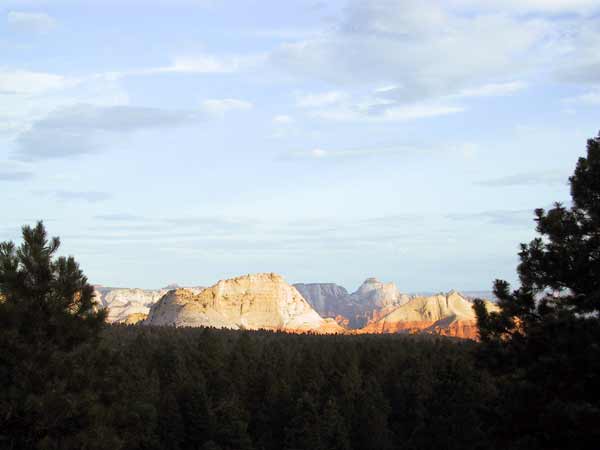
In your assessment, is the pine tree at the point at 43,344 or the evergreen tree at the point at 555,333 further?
the pine tree at the point at 43,344

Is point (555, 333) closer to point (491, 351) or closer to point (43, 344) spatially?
point (491, 351)

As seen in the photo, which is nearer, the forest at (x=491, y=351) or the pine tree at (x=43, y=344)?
the forest at (x=491, y=351)

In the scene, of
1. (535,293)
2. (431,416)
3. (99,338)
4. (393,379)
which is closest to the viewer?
(535,293)

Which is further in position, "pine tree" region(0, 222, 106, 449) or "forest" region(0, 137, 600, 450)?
"pine tree" region(0, 222, 106, 449)

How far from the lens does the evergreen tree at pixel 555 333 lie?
2623cm

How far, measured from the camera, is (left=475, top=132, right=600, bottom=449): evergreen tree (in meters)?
26.2

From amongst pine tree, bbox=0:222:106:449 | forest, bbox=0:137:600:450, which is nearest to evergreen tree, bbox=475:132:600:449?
forest, bbox=0:137:600:450

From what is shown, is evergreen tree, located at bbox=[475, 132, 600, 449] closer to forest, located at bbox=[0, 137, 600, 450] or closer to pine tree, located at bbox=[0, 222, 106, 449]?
forest, located at bbox=[0, 137, 600, 450]

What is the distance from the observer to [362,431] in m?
62.6

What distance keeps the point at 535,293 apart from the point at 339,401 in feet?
134

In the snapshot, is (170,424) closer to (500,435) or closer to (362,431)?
(362,431)

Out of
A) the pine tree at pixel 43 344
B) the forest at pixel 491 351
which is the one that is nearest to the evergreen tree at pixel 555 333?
the forest at pixel 491 351

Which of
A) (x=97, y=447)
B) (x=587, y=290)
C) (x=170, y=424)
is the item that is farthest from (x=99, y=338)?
(x=170, y=424)

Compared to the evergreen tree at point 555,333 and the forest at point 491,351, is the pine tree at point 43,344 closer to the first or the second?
the forest at point 491,351
